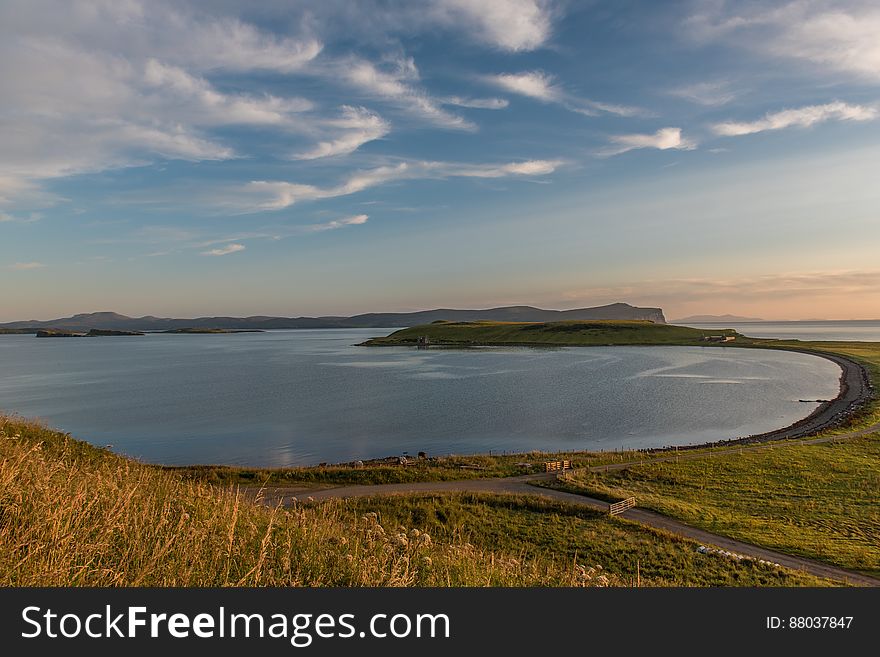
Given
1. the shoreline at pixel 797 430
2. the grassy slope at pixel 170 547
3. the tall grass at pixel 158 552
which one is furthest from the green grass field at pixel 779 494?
the tall grass at pixel 158 552

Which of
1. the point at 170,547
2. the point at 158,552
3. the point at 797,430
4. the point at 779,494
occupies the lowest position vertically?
the point at 797,430

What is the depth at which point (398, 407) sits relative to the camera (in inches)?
2803

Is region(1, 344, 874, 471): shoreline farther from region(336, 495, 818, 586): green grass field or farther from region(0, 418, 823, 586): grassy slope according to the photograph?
region(0, 418, 823, 586): grassy slope

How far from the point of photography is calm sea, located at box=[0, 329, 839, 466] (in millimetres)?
51531

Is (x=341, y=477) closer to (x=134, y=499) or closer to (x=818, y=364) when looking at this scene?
(x=134, y=499)

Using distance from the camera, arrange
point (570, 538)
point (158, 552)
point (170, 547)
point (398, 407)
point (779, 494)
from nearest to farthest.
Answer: point (158, 552) < point (170, 547) < point (570, 538) < point (779, 494) < point (398, 407)

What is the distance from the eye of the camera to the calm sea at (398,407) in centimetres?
5153

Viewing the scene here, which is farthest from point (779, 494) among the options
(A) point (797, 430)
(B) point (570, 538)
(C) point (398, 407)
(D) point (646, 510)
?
(C) point (398, 407)

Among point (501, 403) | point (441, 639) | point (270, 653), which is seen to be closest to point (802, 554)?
point (441, 639)

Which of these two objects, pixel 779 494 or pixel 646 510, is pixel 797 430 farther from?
pixel 646 510

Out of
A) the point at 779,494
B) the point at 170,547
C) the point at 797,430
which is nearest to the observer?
the point at 170,547

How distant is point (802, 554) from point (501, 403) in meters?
52.5

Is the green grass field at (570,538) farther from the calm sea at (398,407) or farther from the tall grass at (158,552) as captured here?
the calm sea at (398,407)

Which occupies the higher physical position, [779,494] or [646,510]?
[646,510]
